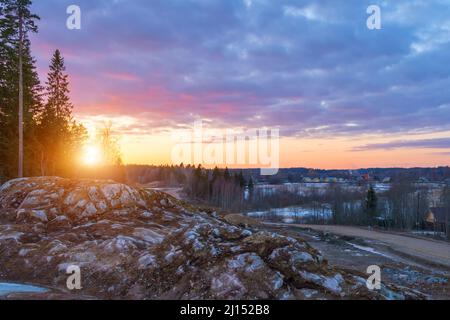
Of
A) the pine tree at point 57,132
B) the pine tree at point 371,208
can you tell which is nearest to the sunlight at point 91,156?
the pine tree at point 57,132

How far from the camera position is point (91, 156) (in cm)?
4797

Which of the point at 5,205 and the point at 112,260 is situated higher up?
the point at 5,205

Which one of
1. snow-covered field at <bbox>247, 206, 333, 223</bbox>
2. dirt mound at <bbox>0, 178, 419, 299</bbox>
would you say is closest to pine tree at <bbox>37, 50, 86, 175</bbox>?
dirt mound at <bbox>0, 178, 419, 299</bbox>

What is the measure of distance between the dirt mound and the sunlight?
30501 mm

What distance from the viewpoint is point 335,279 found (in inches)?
295

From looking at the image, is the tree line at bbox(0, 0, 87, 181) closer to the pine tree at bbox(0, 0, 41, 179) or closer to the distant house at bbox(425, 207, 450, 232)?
the pine tree at bbox(0, 0, 41, 179)

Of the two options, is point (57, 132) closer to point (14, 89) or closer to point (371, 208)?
point (14, 89)

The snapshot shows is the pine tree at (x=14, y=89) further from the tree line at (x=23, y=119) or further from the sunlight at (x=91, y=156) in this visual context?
the sunlight at (x=91, y=156)

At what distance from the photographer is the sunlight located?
44.4 metres

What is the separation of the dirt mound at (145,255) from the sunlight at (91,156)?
3050 cm

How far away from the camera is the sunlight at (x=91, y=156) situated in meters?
44.4

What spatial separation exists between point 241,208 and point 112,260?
76.0m
